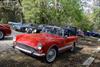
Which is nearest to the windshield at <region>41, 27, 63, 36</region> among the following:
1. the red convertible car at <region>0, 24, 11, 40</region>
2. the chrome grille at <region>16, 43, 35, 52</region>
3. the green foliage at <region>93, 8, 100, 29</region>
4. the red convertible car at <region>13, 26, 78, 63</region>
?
the red convertible car at <region>13, 26, 78, 63</region>

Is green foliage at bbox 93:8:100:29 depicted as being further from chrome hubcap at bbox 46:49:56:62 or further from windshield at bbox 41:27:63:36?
chrome hubcap at bbox 46:49:56:62

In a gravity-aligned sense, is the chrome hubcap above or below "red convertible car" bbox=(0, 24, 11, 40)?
below

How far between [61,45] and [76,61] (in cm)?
115

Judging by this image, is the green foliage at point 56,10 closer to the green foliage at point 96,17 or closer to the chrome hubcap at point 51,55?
the chrome hubcap at point 51,55

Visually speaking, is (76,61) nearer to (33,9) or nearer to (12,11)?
(33,9)

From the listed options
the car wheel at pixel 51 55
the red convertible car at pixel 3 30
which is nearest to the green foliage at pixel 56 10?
the red convertible car at pixel 3 30

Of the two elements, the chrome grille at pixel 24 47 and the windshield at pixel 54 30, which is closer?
the chrome grille at pixel 24 47

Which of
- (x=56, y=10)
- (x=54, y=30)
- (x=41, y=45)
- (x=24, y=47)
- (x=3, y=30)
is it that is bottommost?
(x=24, y=47)

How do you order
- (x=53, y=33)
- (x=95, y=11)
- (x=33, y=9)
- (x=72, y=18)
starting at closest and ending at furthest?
(x=53, y=33), (x=72, y=18), (x=33, y=9), (x=95, y=11)

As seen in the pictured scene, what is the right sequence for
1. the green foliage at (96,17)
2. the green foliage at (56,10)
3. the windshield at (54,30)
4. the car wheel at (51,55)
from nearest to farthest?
the car wheel at (51,55)
the windshield at (54,30)
the green foliage at (56,10)
the green foliage at (96,17)

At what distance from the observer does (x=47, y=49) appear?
27.1 ft

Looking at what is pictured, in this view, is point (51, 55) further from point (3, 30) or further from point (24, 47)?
point (3, 30)

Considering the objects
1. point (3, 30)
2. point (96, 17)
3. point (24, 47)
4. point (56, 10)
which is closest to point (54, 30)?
point (24, 47)

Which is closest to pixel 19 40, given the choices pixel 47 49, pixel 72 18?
pixel 47 49
